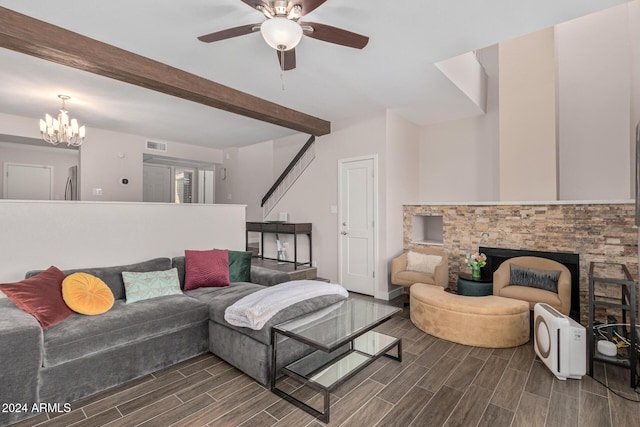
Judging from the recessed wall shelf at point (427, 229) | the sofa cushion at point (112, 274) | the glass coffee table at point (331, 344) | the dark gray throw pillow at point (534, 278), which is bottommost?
the glass coffee table at point (331, 344)

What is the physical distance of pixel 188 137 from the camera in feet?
21.0

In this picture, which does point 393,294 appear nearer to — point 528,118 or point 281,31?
point 528,118

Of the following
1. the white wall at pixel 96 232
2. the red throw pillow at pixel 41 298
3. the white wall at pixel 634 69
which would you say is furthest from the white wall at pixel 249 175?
the white wall at pixel 634 69

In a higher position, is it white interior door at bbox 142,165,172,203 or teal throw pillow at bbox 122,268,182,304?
white interior door at bbox 142,165,172,203

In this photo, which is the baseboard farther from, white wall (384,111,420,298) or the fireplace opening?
the fireplace opening

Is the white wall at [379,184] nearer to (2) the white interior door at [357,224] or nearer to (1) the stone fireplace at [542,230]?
(2) the white interior door at [357,224]

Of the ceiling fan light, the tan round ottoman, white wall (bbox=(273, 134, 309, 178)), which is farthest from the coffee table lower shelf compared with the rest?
white wall (bbox=(273, 134, 309, 178))

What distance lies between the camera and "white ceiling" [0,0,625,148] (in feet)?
7.59

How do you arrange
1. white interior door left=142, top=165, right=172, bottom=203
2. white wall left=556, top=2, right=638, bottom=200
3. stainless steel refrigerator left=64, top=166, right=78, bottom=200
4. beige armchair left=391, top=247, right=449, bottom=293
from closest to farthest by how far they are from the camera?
white wall left=556, top=2, right=638, bottom=200
beige armchair left=391, top=247, right=449, bottom=293
stainless steel refrigerator left=64, top=166, right=78, bottom=200
white interior door left=142, top=165, right=172, bottom=203

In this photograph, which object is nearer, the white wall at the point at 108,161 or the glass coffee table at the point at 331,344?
the glass coffee table at the point at 331,344

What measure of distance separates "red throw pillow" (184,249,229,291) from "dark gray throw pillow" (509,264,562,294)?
3.36 metres

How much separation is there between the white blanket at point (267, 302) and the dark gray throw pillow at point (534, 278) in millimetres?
2299

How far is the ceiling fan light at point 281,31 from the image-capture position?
6.59ft

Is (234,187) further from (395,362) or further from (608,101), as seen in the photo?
(608,101)
